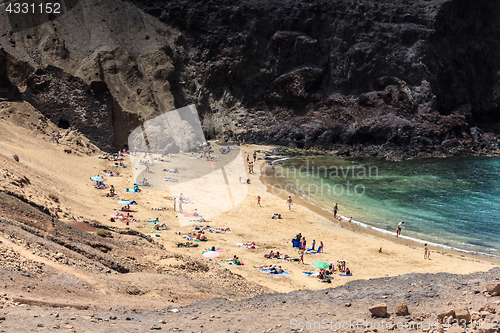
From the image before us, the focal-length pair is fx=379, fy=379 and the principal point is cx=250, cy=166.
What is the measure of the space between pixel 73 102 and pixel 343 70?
123 ft

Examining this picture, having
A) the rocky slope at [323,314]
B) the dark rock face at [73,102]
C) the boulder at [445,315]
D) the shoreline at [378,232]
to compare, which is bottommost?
the shoreline at [378,232]

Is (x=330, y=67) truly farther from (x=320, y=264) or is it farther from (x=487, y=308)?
(x=487, y=308)

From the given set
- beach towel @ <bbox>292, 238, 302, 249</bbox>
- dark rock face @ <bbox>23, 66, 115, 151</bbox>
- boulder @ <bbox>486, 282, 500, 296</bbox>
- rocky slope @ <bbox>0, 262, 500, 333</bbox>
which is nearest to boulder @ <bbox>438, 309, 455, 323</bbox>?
rocky slope @ <bbox>0, 262, 500, 333</bbox>

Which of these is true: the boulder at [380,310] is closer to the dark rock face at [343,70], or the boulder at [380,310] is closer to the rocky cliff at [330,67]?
the rocky cliff at [330,67]

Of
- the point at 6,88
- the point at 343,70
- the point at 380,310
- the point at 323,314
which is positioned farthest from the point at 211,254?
the point at 343,70

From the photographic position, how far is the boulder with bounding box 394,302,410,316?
631 centimetres

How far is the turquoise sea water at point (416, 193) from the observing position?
24.0 m

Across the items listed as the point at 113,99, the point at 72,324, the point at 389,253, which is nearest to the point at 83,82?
the point at 113,99

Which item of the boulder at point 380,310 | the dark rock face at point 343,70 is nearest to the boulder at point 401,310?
the boulder at point 380,310

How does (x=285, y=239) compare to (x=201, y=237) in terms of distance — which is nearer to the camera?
(x=201, y=237)

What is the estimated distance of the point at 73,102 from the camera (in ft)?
119

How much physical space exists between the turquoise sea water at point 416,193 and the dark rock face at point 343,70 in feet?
24.7

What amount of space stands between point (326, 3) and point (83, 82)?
129ft

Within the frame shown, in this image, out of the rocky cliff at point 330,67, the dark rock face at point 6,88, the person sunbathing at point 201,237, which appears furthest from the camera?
the rocky cliff at point 330,67
